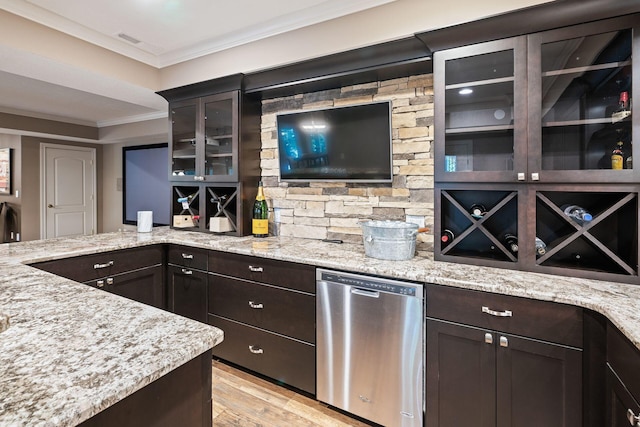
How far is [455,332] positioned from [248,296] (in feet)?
4.64

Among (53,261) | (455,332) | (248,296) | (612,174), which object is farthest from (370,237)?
(53,261)

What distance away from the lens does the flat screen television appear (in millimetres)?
2458

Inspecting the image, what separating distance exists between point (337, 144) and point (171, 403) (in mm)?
2095

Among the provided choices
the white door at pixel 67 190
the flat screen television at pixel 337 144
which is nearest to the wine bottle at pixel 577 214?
the flat screen television at pixel 337 144

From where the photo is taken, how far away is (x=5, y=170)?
633 cm

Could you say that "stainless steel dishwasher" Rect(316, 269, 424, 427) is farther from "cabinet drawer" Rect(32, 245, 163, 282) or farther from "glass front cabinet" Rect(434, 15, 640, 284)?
"cabinet drawer" Rect(32, 245, 163, 282)

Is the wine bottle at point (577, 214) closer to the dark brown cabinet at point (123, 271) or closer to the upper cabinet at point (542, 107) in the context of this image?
the upper cabinet at point (542, 107)

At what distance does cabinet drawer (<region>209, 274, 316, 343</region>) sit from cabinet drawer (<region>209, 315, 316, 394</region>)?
0.06m

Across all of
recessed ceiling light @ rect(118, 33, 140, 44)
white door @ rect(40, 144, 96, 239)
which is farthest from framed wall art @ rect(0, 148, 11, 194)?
recessed ceiling light @ rect(118, 33, 140, 44)

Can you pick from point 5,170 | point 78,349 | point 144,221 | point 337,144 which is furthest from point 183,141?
point 5,170

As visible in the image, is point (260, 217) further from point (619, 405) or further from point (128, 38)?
point (619, 405)

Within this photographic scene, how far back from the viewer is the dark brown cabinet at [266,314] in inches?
86.0

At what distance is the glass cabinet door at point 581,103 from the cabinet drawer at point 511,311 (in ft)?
2.28

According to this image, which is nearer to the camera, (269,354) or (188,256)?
(269,354)
